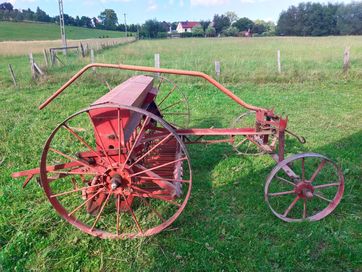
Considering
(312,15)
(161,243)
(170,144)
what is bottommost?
(161,243)

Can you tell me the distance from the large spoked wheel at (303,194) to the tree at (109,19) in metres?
96.2

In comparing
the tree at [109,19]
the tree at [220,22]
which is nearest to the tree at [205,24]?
the tree at [220,22]

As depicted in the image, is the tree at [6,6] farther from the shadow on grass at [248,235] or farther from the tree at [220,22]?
the shadow on grass at [248,235]

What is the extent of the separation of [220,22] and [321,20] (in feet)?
93.8

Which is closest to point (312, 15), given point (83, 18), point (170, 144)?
point (83, 18)

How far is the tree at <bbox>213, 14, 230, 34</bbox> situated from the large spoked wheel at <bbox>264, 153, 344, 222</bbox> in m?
82.3

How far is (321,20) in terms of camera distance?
6134 cm

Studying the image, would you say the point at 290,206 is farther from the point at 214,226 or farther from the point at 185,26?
the point at 185,26

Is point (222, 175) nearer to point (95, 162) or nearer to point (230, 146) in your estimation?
point (230, 146)

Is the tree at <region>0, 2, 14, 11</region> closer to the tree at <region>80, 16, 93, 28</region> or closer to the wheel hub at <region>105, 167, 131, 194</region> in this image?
the tree at <region>80, 16, 93, 28</region>

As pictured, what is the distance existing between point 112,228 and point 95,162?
71 centimetres

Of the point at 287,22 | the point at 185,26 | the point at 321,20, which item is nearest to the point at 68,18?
the point at 185,26

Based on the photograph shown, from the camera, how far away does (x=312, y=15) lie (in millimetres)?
62062

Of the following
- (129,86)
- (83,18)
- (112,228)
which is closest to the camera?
(112,228)
